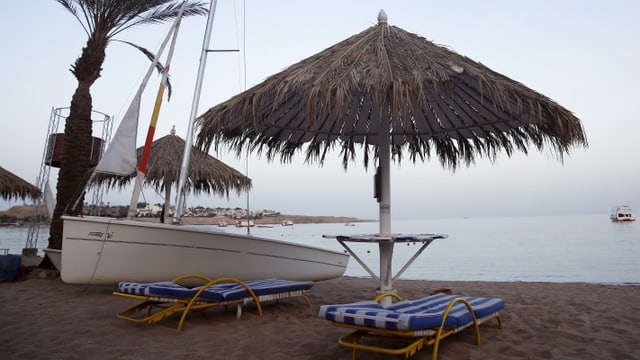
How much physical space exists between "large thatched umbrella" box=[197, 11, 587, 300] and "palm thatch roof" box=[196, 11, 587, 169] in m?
0.01

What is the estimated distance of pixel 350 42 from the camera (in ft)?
14.7

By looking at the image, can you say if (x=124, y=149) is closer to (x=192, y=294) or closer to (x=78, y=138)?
(x=192, y=294)

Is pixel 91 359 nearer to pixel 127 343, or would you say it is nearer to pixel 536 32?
pixel 127 343

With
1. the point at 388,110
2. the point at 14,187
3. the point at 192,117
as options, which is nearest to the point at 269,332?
the point at 388,110

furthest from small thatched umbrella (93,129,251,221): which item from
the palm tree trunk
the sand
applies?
the sand

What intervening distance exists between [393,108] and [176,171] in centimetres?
677

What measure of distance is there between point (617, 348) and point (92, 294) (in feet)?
21.3

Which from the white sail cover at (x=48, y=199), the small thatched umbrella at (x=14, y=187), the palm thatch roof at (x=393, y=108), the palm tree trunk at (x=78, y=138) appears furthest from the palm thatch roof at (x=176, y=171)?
the palm thatch roof at (x=393, y=108)

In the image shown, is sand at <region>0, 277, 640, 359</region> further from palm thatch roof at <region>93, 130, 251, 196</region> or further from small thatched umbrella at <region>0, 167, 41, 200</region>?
small thatched umbrella at <region>0, 167, 41, 200</region>

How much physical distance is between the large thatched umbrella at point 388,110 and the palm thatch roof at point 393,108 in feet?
0.04

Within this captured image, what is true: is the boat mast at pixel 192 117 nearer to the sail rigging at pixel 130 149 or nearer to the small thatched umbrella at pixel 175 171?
the sail rigging at pixel 130 149

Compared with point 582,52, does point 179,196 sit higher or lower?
lower

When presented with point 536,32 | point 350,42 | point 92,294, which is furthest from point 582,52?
point 92,294

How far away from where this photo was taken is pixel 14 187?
1058 cm
